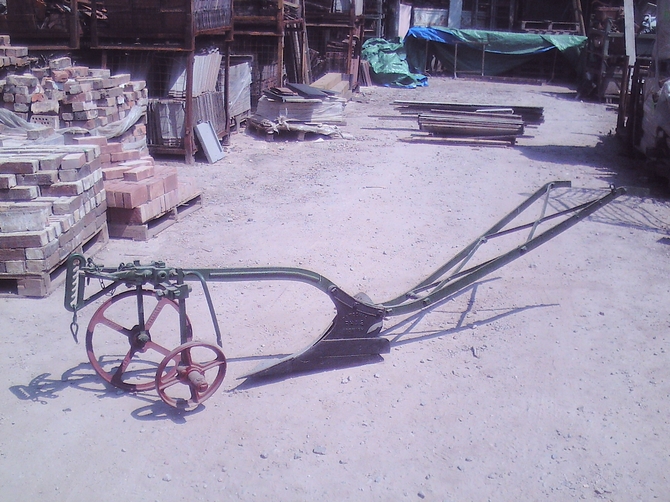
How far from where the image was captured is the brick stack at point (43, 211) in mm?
5242

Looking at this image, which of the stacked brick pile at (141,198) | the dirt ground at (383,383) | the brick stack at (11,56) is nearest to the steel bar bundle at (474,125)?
the dirt ground at (383,383)

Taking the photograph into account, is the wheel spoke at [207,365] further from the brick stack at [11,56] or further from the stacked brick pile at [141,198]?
the brick stack at [11,56]

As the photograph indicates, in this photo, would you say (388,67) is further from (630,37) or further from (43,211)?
(43,211)

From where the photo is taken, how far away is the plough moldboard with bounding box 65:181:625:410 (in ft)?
12.5

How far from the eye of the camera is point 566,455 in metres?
3.72

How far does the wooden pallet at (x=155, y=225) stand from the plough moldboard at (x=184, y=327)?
1.50 metres

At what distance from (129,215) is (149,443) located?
3.47 metres

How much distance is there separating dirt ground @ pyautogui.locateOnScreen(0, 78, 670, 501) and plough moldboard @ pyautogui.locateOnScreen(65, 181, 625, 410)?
12cm

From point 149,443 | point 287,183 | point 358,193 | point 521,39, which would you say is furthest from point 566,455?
point 521,39

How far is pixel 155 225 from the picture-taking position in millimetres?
7129

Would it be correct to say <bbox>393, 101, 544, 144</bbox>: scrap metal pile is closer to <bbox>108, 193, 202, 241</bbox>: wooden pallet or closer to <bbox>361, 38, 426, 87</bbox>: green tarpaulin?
<bbox>108, 193, 202, 241</bbox>: wooden pallet

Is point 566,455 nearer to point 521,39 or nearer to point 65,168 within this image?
point 65,168

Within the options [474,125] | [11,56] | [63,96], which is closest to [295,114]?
[474,125]

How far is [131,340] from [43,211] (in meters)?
1.90
